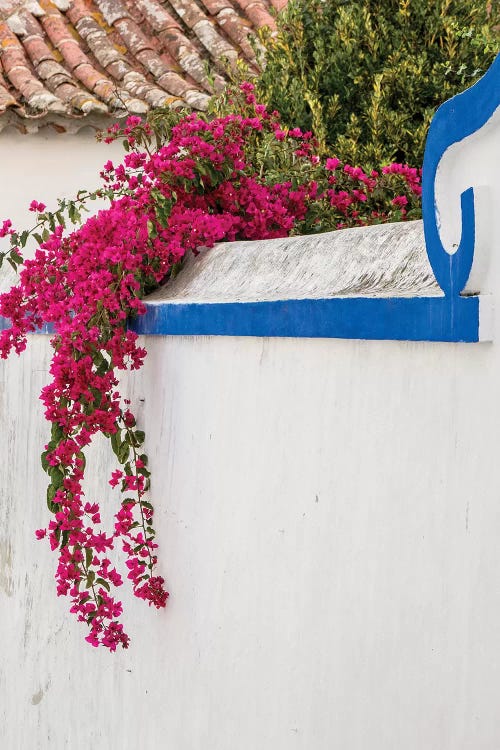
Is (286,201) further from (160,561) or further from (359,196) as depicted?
(160,561)

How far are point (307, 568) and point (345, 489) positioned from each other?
0.25m

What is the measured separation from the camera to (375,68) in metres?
5.36

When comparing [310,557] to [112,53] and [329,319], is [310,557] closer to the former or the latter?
[329,319]

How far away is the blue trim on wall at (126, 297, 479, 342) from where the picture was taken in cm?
214

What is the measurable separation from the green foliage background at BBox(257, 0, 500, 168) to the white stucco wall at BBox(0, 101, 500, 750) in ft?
7.15

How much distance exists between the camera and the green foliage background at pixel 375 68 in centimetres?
525

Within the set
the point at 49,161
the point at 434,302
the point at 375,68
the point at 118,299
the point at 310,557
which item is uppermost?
the point at 49,161

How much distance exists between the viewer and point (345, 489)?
254 centimetres

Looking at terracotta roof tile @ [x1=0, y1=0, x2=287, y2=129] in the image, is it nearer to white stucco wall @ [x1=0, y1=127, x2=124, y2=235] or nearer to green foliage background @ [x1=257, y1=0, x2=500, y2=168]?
white stucco wall @ [x1=0, y1=127, x2=124, y2=235]

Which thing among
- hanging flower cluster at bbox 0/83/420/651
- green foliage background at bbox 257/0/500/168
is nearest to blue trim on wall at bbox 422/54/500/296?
hanging flower cluster at bbox 0/83/420/651

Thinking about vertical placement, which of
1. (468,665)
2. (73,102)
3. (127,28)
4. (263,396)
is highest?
(127,28)

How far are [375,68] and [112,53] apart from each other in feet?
11.0

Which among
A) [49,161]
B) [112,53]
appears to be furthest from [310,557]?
[112,53]

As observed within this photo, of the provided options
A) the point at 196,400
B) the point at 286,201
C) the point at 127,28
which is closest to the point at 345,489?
the point at 196,400
